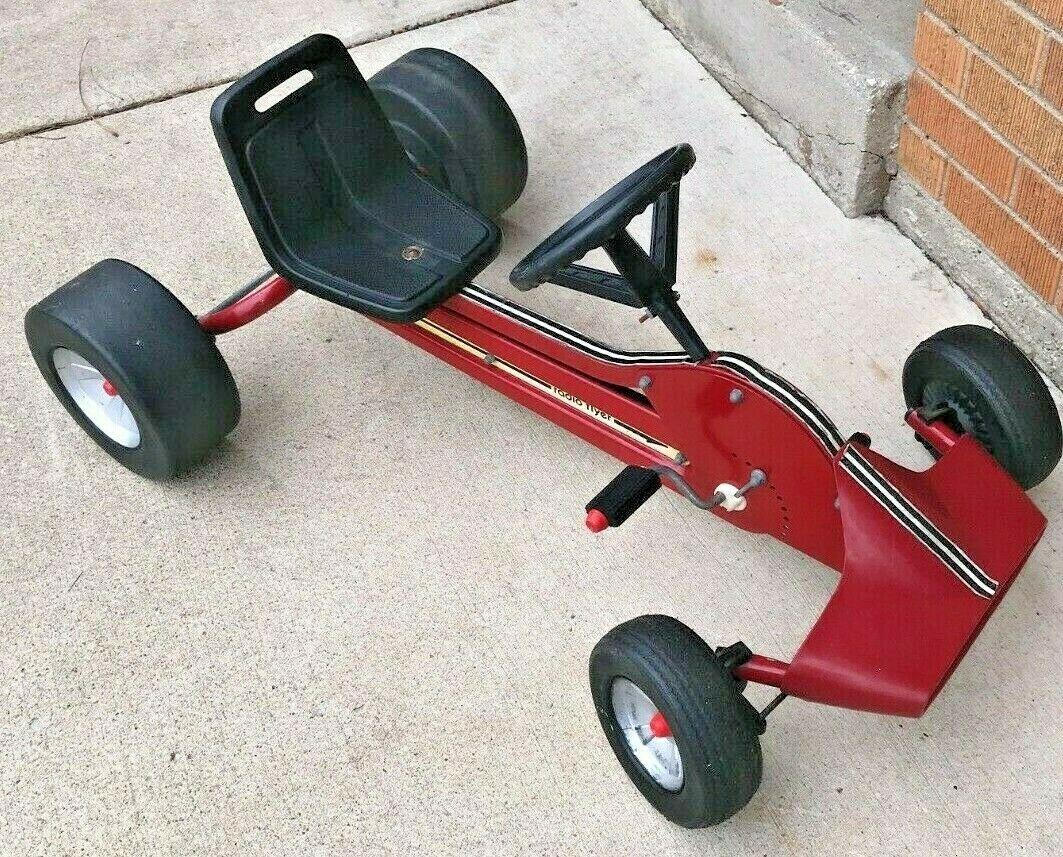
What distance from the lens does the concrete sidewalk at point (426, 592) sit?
2.06 metres

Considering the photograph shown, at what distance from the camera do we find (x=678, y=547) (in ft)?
7.88

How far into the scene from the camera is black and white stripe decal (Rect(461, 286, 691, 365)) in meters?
2.16

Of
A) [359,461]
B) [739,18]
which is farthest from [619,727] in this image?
[739,18]

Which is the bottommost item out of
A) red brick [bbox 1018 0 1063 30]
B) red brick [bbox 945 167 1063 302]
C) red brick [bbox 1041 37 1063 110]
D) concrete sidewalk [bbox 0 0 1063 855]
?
concrete sidewalk [bbox 0 0 1063 855]

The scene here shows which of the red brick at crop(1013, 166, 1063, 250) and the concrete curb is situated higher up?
the red brick at crop(1013, 166, 1063, 250)

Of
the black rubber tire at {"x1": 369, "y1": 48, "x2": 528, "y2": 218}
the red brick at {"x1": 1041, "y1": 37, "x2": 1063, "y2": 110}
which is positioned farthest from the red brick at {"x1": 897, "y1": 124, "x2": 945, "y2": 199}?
the black rubber tire at {"x1": 369, "y1": 48, "x2": 528, "y2": 218}

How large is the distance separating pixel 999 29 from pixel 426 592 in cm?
153

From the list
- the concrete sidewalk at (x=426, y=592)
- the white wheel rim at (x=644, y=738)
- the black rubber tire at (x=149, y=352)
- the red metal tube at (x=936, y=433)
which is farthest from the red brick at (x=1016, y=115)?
the black rubber tire at (x=149, y=352)

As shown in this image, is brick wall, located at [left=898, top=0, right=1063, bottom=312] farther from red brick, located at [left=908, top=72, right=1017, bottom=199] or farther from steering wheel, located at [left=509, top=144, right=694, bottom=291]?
steering wheel, located at [left=509, top=144, right=694, bottom=291]

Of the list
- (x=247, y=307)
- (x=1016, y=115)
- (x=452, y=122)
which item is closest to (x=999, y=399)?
(x=1016, y=115)

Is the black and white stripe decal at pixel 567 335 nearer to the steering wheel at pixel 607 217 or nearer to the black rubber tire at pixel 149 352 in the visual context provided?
the steering wheel at pixel 607 217

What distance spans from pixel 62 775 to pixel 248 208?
1.07 m

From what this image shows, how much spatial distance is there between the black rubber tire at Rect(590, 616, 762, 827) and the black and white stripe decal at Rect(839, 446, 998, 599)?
364 mm

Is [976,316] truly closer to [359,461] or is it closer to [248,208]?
[359,461]
